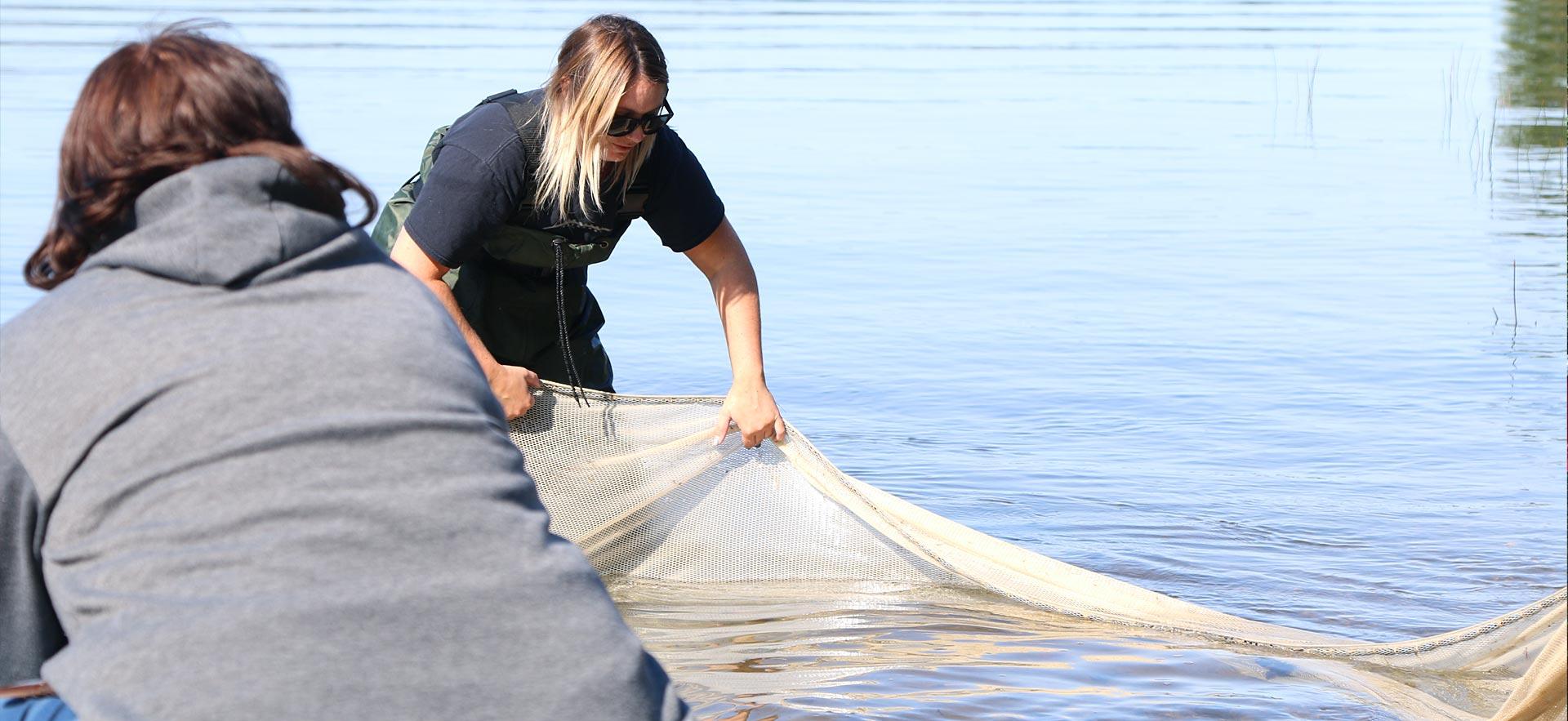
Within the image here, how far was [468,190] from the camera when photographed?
149 inches

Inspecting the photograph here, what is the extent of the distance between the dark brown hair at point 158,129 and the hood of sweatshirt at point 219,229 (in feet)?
0.09

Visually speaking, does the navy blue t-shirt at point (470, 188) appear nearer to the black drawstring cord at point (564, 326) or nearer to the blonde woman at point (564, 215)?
the blonde woman at point (564, 215)

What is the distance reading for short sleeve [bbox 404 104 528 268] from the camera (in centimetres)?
379

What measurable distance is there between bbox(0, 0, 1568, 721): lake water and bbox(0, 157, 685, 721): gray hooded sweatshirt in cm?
82

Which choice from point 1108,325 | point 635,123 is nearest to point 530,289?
point 635,123

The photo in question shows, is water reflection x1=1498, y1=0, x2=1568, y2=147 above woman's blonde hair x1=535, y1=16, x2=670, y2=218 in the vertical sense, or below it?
below

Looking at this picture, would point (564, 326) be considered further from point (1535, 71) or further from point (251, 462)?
point (1535, 71)

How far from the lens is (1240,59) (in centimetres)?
2220

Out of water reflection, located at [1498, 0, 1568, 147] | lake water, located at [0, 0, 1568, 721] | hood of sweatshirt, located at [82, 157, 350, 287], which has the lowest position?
water reflection, located at [1498, 0, 1568, 147]

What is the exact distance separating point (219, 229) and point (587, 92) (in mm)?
2006

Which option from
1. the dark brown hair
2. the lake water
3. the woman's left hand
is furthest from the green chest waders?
the dark brown hair

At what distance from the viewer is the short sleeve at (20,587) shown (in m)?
1.83

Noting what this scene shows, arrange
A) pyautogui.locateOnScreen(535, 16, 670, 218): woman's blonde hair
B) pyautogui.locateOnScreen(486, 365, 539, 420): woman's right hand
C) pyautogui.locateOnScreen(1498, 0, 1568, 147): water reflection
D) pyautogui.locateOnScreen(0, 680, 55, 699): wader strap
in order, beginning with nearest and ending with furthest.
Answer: pyautogui.locateOnScreen(0, 680, 55, 699): wader strap < pyautogui.locateOnScreen(535, 16, 670, 218): woman's blonde hair < pyautogui.locateOnScreen(486, 365, 539, 420): woman's right hand < pyautogui.locateOnScreen(1498, 0, 1568, 147): water reflection

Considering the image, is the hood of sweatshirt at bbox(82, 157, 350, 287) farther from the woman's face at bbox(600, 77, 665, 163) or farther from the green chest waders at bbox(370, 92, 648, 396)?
the green chest waders at bbox(370, 92, 648, 396)
